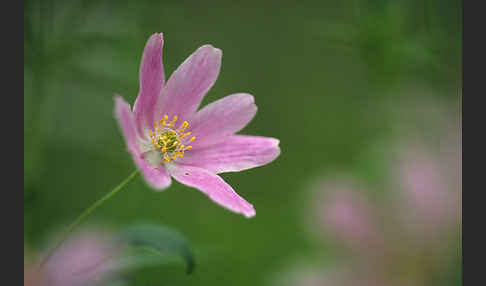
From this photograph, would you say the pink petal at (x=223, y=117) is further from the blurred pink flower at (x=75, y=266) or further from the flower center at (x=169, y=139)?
the blurred pink flower at (x=75, y=266)

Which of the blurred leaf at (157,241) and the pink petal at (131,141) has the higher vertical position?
the pink petal at (131,141)

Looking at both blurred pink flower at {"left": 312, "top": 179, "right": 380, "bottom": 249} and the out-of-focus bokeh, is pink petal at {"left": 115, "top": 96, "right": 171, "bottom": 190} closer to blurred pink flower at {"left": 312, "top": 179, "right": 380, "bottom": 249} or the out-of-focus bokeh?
the out-of-focus bokeh

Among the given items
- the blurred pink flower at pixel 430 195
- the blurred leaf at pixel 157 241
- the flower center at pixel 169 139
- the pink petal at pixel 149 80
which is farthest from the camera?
the blurred pink flower at pixel 430 195

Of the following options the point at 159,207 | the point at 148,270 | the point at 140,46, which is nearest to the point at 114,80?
the point at 140,46

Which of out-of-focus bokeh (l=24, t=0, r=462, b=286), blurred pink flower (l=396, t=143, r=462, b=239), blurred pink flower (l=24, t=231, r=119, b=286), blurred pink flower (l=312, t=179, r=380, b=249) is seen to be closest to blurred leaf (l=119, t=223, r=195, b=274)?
blurred pink flower (l=24, t=231, r=119, b=286)

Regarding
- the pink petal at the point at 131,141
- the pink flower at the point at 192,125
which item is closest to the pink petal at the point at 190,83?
the pink flower at the point at 192,125

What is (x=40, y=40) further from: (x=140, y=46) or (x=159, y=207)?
(x=159, y=207)

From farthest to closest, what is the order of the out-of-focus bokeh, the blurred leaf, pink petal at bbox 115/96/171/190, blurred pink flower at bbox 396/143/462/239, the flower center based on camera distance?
1. the out-of-focus bokeh
2. blurred pink flower at bbox 396/143/462/239
3. the flower center
4. the blurred leaf
5. pink petal at bbox 115/96/171/190
